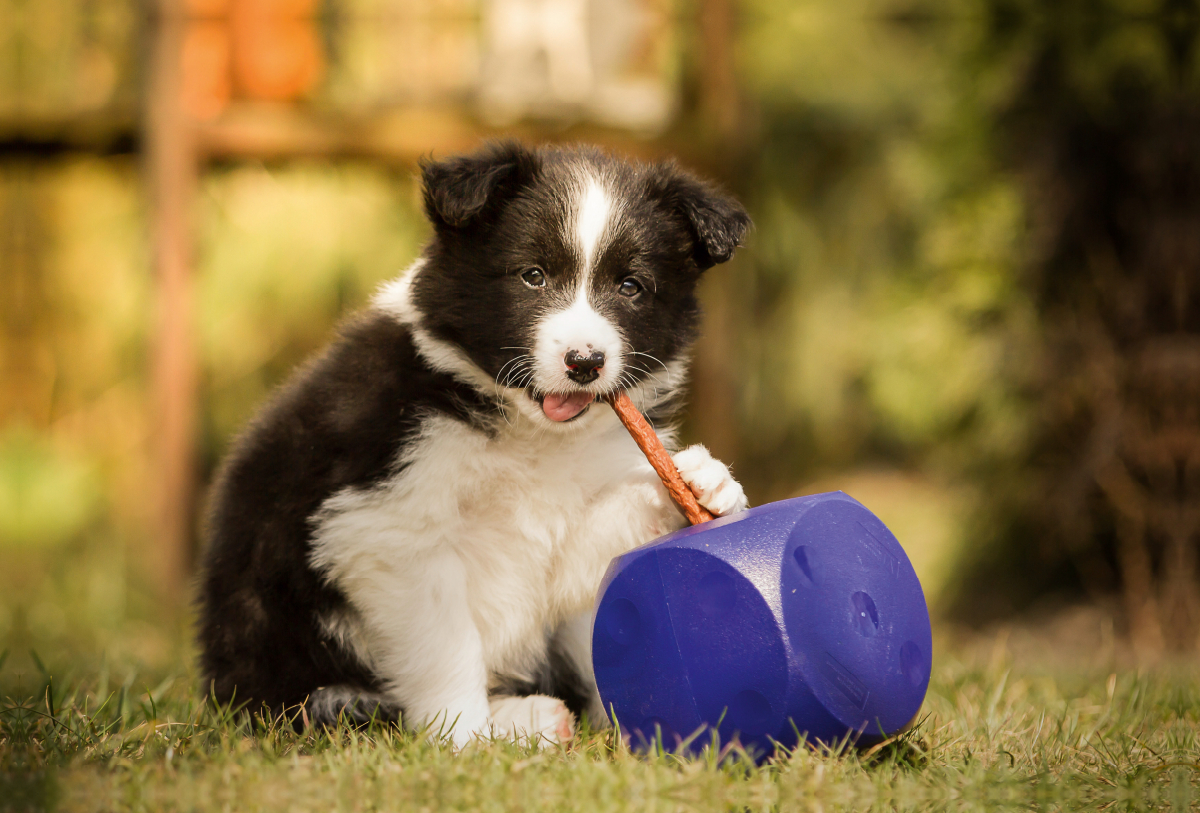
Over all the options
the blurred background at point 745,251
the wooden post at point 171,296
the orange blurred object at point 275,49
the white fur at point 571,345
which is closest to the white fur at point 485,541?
the white fur at point 571,345

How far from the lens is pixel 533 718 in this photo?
8.81 ft

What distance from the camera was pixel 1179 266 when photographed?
5.11m

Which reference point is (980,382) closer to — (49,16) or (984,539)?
(984,539)

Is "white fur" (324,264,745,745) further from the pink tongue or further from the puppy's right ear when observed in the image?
the puppy's right ear

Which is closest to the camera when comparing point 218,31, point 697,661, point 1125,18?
point 697,661

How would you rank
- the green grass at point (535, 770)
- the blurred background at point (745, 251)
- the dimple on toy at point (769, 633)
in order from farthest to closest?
the blurred background at point (745, 251) < the dimple on toy at point (769, 633) < the green grass at point (535, 770)

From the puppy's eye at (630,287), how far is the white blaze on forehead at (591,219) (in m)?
0.11

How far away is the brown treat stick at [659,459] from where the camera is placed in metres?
2.62

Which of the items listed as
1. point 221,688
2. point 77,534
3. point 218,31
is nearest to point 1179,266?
point 221,688

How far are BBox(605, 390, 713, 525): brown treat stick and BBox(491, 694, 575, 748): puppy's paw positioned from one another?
0.59 metres

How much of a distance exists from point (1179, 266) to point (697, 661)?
4.02m

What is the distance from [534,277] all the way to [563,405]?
0.33 m

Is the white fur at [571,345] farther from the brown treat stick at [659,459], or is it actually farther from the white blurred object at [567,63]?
the white blurred object at [567,63]

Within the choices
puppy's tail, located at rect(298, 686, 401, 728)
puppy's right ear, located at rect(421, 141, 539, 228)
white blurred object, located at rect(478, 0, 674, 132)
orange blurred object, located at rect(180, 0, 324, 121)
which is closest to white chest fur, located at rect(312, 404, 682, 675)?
puppy's tail, located at rect(298, 686, 401, 728)
